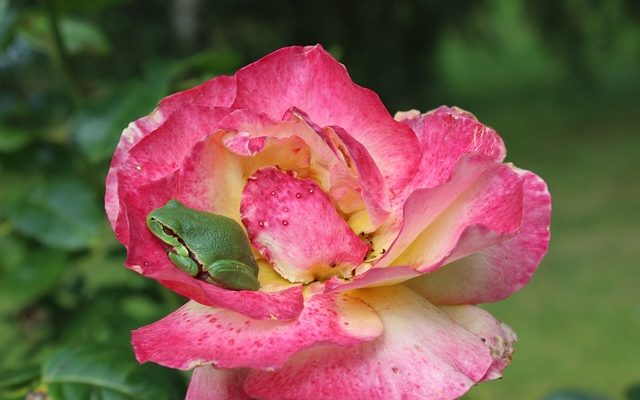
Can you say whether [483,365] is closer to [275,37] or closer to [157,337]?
[157,337]

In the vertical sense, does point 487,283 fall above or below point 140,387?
above

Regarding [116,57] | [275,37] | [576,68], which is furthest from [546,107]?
[116,57]

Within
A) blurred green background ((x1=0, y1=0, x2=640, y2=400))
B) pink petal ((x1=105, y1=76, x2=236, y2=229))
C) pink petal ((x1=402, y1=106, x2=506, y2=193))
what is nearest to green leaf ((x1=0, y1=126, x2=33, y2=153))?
blurred green background ((x1=0, y1=0, x2=640, y2=400))

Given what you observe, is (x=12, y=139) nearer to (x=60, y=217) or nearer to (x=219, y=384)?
(x=60, y=217)

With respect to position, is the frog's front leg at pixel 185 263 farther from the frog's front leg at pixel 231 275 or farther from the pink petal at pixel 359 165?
the pink petal at pixel 359 165

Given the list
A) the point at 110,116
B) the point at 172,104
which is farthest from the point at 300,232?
the point at 110,116

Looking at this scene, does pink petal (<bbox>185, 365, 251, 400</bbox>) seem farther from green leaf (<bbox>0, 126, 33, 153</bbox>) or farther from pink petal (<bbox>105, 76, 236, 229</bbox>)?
green leaf (<bbox>0, 126, 33, 153</bbox>)

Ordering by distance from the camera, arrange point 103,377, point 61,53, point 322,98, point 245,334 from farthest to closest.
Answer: point 61,53 → point 103,377 → point 322,98 → point 245,334
